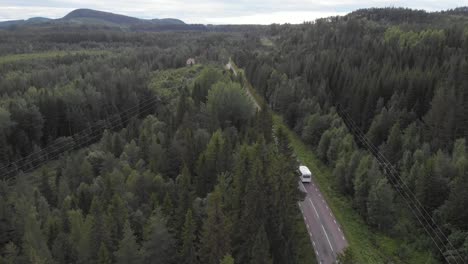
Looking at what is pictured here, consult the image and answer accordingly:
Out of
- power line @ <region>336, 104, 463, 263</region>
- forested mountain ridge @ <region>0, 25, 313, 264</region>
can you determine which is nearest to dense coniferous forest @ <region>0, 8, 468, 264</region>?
forested mountain ridge @ <region>0, 25, 313, 264</region>

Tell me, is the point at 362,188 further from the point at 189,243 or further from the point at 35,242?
the point at 35,242

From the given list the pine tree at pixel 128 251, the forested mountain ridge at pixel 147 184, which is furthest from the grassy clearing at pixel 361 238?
the pine tree at pixel 128 251

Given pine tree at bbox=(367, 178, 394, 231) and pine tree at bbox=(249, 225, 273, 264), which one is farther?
pine tree at bbox=(367, 178, 394, 231)

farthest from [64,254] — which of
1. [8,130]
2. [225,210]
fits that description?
[8,130]

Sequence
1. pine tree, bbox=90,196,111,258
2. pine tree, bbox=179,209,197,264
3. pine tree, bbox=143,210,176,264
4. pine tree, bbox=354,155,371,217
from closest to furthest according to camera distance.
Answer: pine tree, bbox=179,209,197,264, pine tree, bbox=143,210,176,264, pine tree, bbox=90,196,111,258, pine tree, bbox=354,155,371,217

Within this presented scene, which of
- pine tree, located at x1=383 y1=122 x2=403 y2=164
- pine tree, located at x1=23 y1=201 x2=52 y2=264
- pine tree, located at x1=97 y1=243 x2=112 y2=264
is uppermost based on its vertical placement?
pine tree, located at x1=383 y1=122 x2=403 y2=164

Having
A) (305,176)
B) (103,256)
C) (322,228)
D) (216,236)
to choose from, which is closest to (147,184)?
(103,256)

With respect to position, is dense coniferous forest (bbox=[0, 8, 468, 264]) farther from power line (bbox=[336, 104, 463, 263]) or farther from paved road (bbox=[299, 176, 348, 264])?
paved road (bbox=[299, 176, 348, 264])
